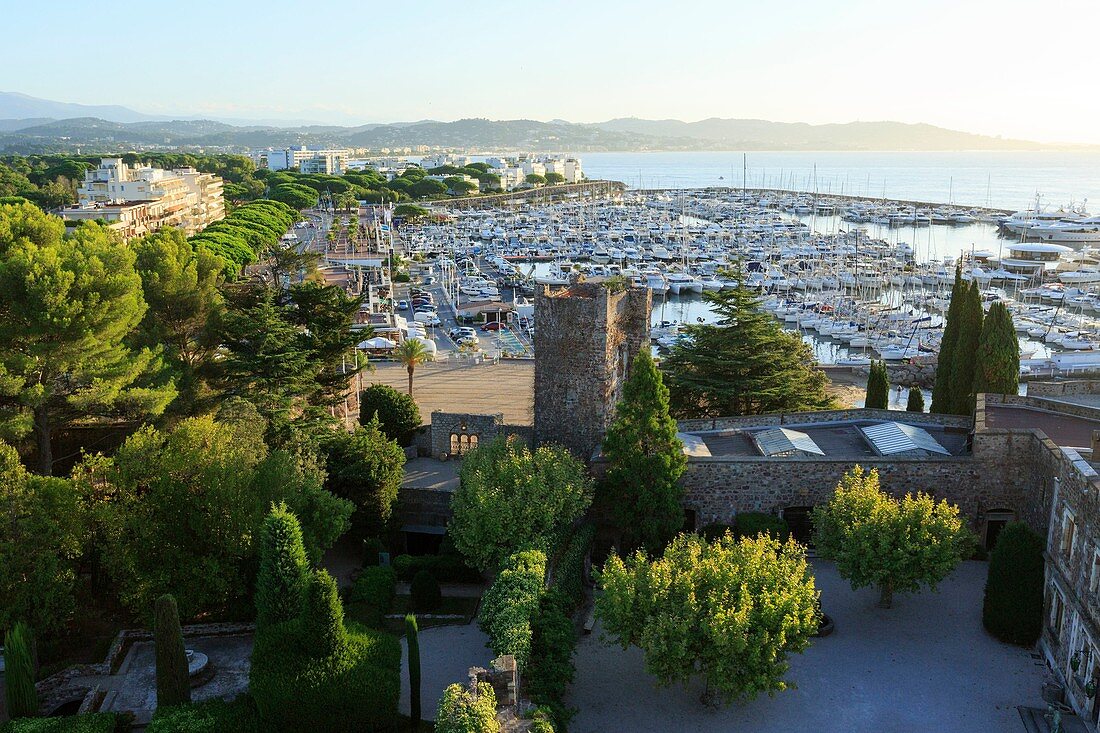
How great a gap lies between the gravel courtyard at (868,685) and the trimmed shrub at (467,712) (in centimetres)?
341

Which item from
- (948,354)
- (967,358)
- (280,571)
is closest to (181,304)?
(280,571)

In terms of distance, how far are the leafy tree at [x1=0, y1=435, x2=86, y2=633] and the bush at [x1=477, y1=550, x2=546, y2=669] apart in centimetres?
945

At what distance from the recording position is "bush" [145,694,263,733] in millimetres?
15656

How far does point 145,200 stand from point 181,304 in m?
71.8

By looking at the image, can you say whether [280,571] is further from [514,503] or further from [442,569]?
[442,569]

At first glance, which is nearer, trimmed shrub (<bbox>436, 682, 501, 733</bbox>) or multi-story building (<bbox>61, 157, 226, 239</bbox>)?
trimmed shrub (<bbox>436, 682, 501, 733</bbox>)

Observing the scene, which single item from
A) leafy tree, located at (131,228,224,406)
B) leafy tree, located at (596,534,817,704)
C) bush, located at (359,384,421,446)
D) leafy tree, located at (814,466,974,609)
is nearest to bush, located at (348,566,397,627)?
leafy tree, located at (596,534,817,704)

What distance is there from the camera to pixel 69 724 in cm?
1583

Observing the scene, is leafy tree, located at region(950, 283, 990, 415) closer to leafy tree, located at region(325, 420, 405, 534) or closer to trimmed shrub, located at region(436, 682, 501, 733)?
leafy tree, located at region(325, 420, 405, 534)

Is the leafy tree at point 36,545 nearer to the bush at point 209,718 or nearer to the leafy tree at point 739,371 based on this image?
the bush at point 209,718

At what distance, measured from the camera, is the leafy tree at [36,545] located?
18.6 metres

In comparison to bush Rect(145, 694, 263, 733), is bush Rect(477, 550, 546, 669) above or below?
above

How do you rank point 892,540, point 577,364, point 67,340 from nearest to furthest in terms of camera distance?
point 892,540
point 67,340
point 577,364

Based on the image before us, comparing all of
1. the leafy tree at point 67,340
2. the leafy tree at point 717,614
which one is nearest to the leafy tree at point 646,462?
the leafy tree at point 717,614
